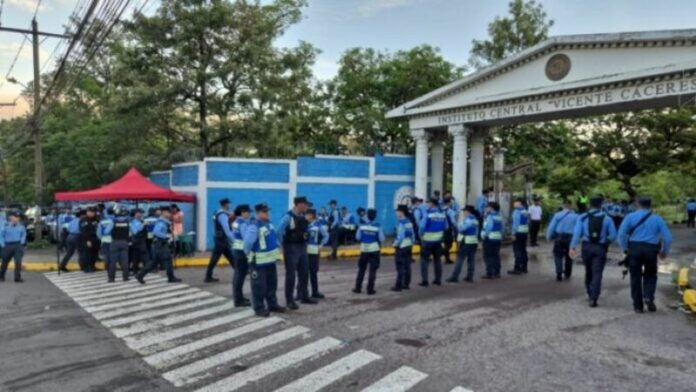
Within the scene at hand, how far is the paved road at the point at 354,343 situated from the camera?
6004 millimetres

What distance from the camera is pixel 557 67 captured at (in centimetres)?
1848

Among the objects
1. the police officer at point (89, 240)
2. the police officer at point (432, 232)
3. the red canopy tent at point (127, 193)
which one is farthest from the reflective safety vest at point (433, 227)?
the red canopy tent at point (127, 193)

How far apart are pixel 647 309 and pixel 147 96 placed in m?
21.8

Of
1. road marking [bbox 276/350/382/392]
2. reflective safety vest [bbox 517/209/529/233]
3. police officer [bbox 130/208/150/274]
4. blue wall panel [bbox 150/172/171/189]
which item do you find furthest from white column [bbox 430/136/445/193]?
road marking [bbox 276/350/382/392]

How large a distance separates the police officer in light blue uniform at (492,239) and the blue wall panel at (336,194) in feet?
33.0

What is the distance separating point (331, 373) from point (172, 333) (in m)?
3.04

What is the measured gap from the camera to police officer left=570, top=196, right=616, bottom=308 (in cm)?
985

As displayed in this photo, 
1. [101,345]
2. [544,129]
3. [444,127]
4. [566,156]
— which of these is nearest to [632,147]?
[566,156]

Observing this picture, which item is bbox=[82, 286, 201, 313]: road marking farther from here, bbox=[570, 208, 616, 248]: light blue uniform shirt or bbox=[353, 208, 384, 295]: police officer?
bbox=[570, 208, 616, 248]: light blue uniform shirt

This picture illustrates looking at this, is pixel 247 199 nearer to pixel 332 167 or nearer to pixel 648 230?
pixel 332 167

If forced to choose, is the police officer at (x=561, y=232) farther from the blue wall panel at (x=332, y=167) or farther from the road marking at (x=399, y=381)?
the blue wall panel at (x=332, y=167)

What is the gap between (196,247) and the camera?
68.2 feet

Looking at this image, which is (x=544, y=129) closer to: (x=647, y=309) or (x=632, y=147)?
(x=632, y=147)

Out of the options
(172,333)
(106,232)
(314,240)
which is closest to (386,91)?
(106,232)
